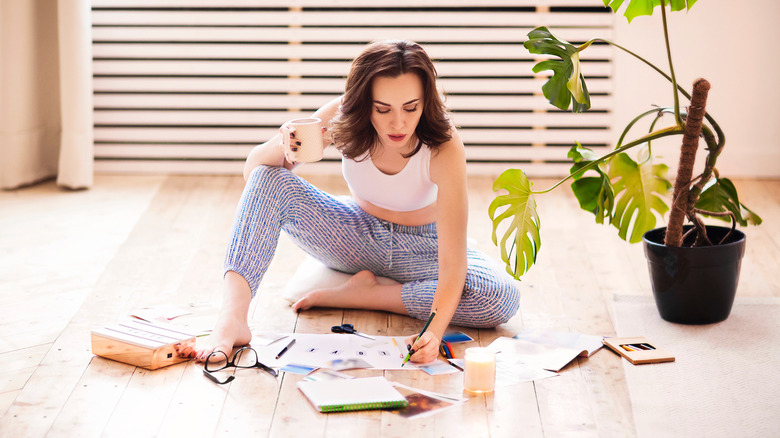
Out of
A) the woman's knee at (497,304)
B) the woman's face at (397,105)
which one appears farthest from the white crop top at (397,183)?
the woman's knee at (497,304)

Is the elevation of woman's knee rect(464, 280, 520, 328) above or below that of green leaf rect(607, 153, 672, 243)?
below

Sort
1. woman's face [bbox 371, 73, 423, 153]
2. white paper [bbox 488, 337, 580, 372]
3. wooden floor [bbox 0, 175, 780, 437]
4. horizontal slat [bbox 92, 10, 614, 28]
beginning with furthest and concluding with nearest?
horizontal slat [bbox 92, 10, 614, 28], white paper [bbox 488, 337, 580, 372], woman's face [bbox 371, 73, 423, 153], wooden floor [bbox 0, 175, 780, 437]

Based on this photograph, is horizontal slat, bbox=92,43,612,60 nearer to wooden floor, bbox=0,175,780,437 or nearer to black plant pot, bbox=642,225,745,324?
wooden floor, bbox=0,175,780,437

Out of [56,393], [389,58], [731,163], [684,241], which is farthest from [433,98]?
[731,163]

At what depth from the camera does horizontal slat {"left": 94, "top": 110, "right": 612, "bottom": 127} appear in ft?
12.2

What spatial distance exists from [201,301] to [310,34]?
5.65 feet

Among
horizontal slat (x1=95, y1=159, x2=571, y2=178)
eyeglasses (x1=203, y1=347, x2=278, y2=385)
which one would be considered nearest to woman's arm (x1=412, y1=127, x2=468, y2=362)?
eyeglasses (x1=203, y1=347, x2=278, y2=385)

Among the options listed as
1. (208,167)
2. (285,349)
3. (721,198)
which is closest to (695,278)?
(721,198)

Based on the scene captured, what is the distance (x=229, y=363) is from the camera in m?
1.86

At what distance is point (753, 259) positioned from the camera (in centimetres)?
265

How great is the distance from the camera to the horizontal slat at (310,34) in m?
3.66

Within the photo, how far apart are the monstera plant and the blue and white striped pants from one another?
0.34 feet

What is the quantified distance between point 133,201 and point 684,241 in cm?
208

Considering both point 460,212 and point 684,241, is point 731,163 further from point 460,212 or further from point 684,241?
point 460,212
